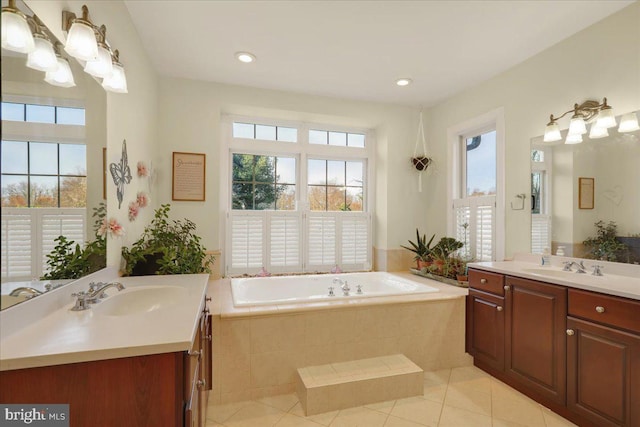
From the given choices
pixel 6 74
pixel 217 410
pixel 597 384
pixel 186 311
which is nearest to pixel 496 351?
pixel 597 384

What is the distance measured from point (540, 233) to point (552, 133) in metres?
0.74

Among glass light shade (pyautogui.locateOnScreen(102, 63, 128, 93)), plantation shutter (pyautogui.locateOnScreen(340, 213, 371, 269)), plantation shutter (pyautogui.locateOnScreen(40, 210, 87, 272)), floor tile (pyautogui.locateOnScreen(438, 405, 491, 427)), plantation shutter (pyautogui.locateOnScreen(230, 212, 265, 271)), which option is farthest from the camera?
plantation shutter (pyautogui.locateOnScreen(340, 213, 371, 269))

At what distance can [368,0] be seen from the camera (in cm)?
184

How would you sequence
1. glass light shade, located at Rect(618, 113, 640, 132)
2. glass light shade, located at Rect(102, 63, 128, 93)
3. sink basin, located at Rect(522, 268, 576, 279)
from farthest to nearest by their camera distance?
sink basin, located at Rect(522, 268, 576, 279) < glass light shade, located at Rect(618, 113, 640, 132) < glass light shade, located at Rect(102, 63, 128, 93)

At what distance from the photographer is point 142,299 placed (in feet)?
5.19

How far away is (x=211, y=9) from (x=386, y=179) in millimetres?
2235

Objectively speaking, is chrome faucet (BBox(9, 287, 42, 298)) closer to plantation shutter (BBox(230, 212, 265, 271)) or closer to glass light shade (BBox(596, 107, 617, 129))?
plantation shutter (BBox(230, 212, 265, 271))

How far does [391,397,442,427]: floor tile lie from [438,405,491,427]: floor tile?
0.12 ft

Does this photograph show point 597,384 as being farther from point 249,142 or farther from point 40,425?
point 249,142

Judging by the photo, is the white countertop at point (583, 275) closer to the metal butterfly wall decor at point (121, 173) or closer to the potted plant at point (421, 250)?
the potted plant at point (421, 250)

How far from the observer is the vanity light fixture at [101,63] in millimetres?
1416

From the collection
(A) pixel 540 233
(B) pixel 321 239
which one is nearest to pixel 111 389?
(B) pixel 321 239

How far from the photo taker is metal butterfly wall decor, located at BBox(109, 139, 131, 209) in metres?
1.75

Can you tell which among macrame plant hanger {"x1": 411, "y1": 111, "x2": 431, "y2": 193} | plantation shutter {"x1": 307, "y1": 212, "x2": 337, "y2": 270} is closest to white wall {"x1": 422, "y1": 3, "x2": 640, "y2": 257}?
macrame plant hanger {"x1": 411, "y1": 111, "x2": 431, "y2": 193}
